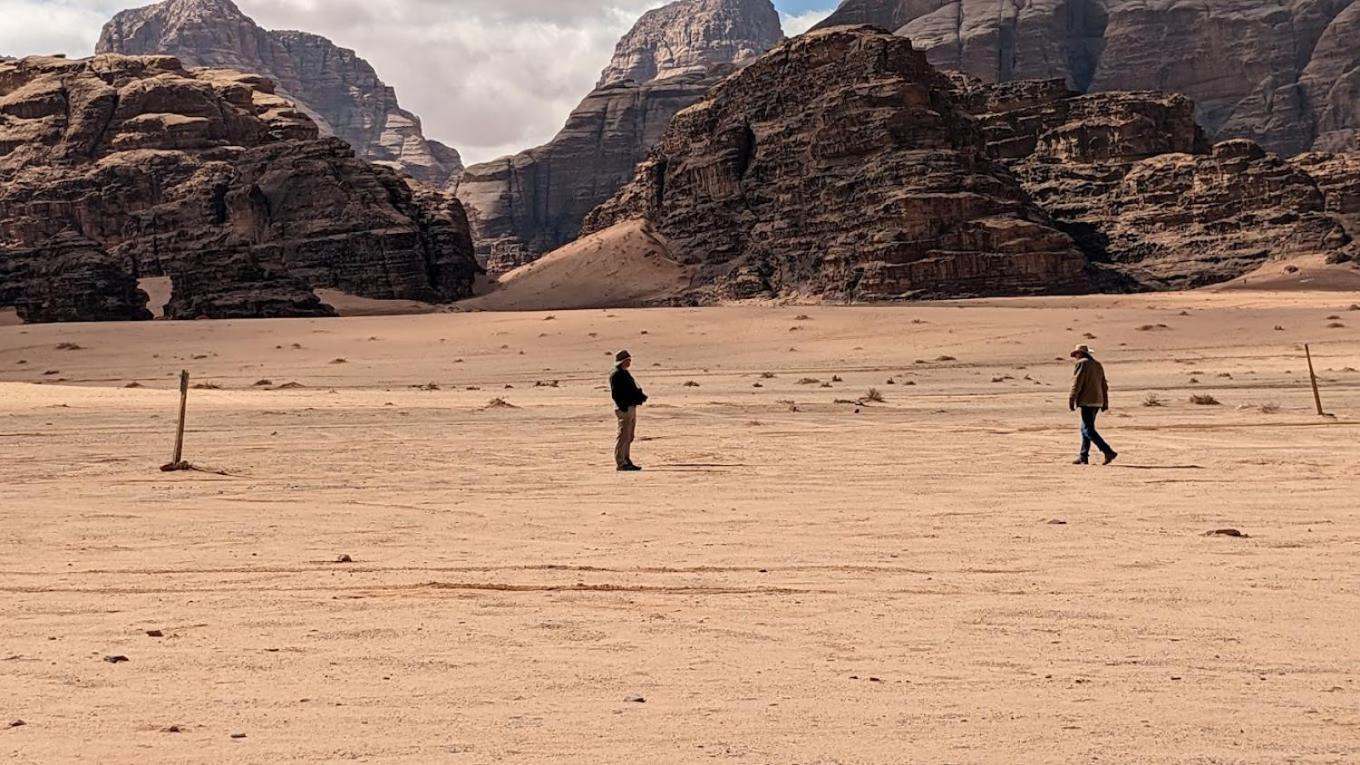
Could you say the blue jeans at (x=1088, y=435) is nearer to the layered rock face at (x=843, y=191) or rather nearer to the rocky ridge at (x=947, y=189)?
the layered rock face at (x=843, y=191)

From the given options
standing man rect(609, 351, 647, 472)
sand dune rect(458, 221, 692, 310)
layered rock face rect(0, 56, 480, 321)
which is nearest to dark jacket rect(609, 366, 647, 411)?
standing man rect(609, 351, 647, 472)

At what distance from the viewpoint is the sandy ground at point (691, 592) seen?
18.1ft

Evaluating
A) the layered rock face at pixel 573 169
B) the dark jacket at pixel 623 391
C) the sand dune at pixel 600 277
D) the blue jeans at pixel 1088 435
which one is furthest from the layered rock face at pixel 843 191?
the dark jacket at pixel 623 391

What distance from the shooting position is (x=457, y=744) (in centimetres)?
534

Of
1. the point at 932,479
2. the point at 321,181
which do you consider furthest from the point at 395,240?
the point at 932,479

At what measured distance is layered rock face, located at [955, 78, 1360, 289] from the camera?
96750 mm

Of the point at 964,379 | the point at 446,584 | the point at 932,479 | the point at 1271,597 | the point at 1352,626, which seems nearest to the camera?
the point at 1352,626

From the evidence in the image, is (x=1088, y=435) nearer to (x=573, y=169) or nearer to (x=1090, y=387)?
(x=1090, y=387)

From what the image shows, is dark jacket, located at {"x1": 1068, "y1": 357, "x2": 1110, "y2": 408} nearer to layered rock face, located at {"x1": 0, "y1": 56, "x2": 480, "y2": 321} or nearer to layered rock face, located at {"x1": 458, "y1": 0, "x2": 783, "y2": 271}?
layered rock face, located at {"x1": 0, "y1": 56, "x2": 480, "y2": 321}

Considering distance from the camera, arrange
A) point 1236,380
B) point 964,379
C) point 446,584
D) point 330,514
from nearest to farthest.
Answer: point 446,584 < point 330,514 < point 1236,380 < point 964,379

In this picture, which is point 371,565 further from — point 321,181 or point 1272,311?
point 321,181

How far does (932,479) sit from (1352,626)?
704 cm

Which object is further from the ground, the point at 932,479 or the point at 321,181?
the point at 321,181

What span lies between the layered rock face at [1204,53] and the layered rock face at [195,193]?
92.6m
